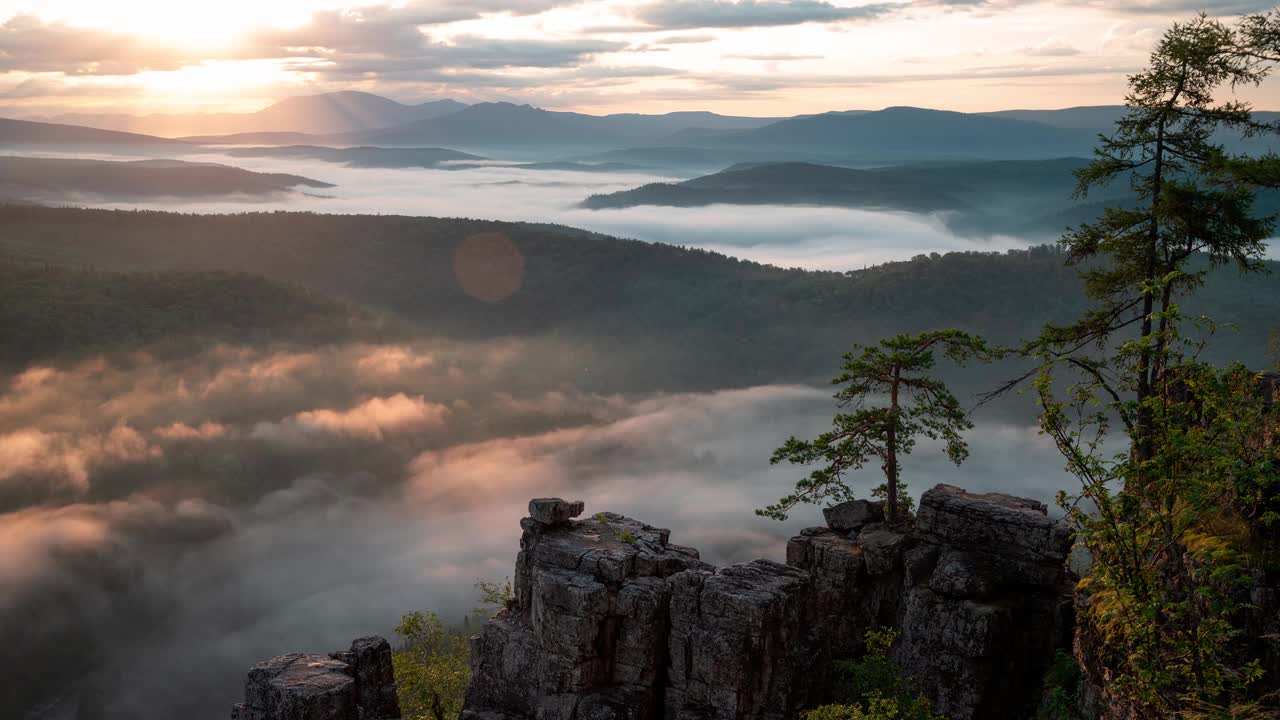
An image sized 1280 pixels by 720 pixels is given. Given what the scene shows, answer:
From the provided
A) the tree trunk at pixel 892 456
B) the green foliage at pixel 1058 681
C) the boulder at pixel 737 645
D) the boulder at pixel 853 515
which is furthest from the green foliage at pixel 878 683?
the tree trunk at pixel 892 456

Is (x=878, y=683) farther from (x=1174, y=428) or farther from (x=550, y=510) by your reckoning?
(x=1174, y=428)

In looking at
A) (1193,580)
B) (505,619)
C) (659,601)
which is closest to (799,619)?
(659,601)

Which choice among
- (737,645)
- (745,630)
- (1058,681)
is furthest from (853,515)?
(1058,681)

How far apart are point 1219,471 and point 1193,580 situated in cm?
529

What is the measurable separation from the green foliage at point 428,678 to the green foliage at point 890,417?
21823 millimetres

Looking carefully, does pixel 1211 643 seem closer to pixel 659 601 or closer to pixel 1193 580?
pixel 1193 580

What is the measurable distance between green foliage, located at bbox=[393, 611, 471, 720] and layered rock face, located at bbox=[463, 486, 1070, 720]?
36.7 ft

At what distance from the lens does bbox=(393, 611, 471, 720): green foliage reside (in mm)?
51938

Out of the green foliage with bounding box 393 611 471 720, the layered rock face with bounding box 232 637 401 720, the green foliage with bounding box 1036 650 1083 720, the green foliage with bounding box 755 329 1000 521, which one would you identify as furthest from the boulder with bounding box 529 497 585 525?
the green foliage with bounding box 1036 650 1083 720

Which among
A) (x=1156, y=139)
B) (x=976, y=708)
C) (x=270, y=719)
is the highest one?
(x=1156, y=139)

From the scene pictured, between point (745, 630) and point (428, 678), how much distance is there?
2338cm

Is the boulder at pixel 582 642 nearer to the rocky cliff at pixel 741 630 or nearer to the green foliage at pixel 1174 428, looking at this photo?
the rocky cliff at pixel 741 630

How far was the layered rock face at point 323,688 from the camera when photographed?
33009 mm

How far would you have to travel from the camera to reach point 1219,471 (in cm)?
1995
